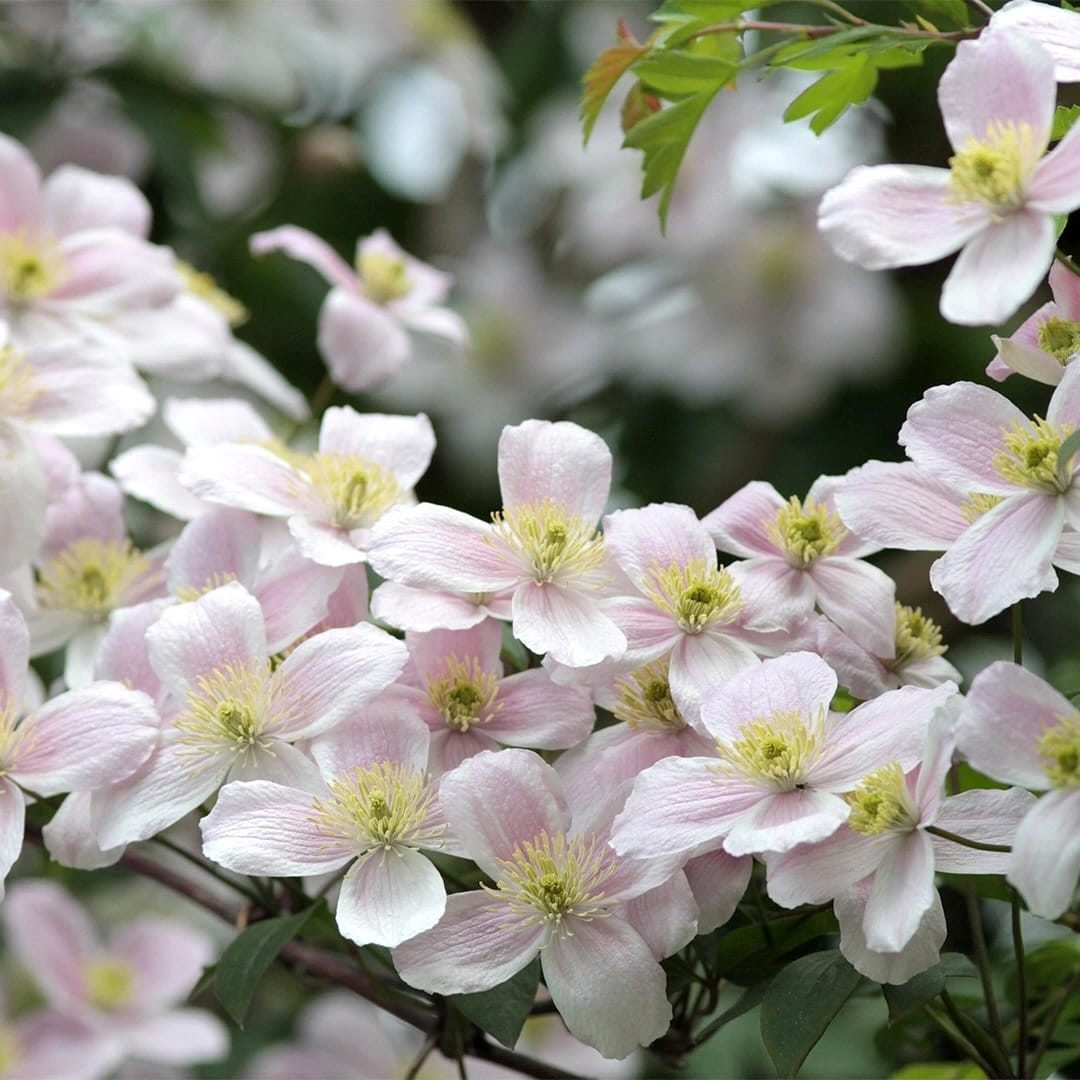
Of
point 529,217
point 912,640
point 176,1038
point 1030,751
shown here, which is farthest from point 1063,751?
point 529,217

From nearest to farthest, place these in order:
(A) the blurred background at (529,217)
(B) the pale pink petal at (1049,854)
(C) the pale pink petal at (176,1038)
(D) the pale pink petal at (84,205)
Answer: (B) the pale pink petal at (1049,854) < (D) the pale pink petal at (84,205) < (C) the pale pink petal at (176,1038) < (A) the blurred background at (529,217)

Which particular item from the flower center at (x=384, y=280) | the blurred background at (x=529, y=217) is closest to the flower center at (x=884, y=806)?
the flower center at (x=384, y=280)

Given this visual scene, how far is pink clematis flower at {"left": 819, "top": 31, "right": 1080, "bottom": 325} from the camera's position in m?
0.39

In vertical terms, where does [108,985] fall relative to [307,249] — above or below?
below

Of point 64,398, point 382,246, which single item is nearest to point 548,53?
point 382,246

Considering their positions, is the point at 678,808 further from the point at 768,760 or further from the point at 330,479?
the point at 330,479

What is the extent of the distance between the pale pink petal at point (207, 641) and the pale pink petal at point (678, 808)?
5.1 inches

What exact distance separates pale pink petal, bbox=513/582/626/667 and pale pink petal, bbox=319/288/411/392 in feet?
A: 0.93

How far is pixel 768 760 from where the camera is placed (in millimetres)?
413

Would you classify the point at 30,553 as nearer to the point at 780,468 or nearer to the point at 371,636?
the point at 371,636

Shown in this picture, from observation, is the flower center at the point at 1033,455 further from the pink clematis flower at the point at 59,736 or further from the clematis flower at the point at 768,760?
the pink clematis flower at the point at 59,736

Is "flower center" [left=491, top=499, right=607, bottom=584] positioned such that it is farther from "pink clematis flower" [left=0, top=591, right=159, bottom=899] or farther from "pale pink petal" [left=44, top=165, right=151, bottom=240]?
"pale pink petal" [left=44, top=165, right=151, bottom=240]

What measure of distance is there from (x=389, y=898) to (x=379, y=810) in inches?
A: 0.9

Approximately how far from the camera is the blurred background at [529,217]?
Result: 1.24 metres
